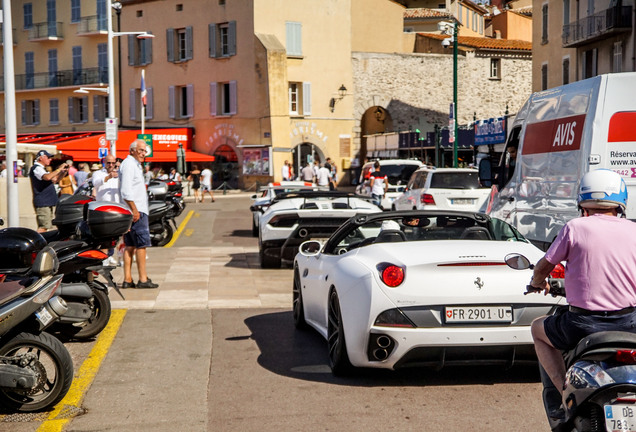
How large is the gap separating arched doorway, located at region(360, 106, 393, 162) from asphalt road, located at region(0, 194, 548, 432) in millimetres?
52318

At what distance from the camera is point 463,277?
6762 millimetres

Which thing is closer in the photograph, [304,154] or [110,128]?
[110,128]

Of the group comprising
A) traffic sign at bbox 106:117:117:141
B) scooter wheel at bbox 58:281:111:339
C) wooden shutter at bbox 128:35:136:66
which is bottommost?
scooter wheel at bbox 58:281:111:339

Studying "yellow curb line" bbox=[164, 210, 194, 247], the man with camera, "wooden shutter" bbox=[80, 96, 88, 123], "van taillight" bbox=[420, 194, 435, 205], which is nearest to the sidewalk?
the man with camera

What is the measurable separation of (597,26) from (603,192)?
3710 cm

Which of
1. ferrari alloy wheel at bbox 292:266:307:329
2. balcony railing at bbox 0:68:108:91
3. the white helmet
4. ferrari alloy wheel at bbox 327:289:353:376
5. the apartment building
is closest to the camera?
the white helmet

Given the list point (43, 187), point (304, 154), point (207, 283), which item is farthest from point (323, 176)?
point (207, 283)

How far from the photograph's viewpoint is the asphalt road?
5.97 metres

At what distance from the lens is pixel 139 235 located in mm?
12094

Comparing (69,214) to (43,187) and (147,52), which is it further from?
(147,52)

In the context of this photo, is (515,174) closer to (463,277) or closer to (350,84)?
(463,277)

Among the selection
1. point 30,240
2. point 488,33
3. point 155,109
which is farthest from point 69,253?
point 488,33

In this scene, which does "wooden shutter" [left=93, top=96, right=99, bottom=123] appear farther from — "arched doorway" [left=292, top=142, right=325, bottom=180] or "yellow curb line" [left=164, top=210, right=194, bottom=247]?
"yellow curb line" [left=164, top=210, right=194, bottom=247]

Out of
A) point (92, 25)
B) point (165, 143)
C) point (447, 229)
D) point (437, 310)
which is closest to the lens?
point (437, 310)
